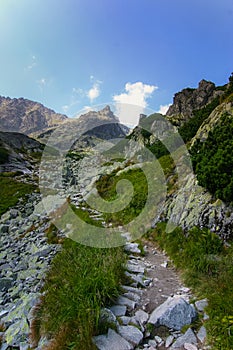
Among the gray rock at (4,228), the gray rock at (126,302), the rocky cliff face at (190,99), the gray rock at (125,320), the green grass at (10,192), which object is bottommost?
the gray rock at (125,320)

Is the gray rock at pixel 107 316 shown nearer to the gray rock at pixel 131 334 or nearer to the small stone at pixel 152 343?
the gray rock at pixel 131 334

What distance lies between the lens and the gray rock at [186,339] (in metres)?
4.98

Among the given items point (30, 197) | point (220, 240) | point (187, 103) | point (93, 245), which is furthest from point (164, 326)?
point (187, 103)

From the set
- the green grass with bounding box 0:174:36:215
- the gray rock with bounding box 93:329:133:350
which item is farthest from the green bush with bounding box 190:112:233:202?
the green grass with bounding box 0:174:36:215

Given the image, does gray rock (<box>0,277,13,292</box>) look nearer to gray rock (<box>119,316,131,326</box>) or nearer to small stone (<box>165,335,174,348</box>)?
gray rock (<box>119,316,131,326</box>)

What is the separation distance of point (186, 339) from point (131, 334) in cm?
109

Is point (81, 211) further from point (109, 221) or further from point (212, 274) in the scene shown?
point (212, 274)

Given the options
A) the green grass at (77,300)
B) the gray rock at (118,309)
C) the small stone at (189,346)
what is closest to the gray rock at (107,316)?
the green grass at (77,300)

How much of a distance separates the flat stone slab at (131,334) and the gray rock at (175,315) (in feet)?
1.59

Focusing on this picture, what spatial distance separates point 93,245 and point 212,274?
4582 millimetres

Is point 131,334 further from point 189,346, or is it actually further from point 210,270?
point 210,270

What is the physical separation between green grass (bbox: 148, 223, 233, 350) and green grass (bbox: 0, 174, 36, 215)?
1660 centimetres

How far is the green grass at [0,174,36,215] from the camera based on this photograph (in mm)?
23592

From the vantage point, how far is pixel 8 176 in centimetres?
3822
